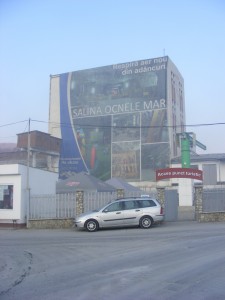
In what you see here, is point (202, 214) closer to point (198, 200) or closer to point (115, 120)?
point (198, 200)

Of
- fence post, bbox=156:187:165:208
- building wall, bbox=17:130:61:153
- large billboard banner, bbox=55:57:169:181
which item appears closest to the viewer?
fence post, bbox=156:187:165:208

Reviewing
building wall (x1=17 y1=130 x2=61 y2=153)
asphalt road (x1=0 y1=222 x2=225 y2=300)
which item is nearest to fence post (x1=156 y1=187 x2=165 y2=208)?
asphalt road (x1=0 y1=222 x2=225 y2=300)

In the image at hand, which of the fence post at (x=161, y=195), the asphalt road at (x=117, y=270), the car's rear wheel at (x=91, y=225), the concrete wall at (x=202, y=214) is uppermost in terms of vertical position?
the fence post at (x=161, y=195)

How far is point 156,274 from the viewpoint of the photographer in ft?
30.8

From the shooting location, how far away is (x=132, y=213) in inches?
902

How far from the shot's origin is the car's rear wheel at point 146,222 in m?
23.1

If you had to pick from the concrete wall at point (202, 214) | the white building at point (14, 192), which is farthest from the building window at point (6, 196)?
the concrete wall at point (202, 214)

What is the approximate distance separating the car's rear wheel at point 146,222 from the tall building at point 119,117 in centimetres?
5791

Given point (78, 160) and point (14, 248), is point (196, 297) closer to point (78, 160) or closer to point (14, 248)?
point (14, 248)

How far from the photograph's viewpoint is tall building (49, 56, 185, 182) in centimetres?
8338

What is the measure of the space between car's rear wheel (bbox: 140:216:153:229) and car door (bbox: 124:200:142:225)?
0.23 m

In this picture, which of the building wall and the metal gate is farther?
the building wall

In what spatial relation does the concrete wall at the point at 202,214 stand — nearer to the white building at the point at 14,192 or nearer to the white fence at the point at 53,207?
the white fence at the point at 53,207

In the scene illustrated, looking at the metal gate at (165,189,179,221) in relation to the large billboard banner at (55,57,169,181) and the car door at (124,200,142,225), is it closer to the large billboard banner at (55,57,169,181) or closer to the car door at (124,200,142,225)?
the car door at (124,200,142,225)
